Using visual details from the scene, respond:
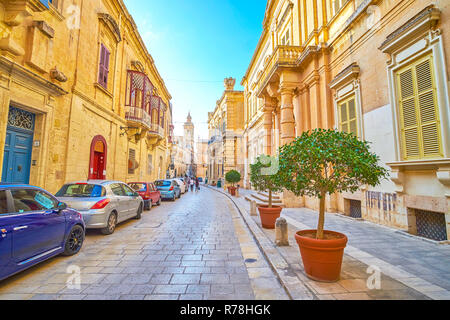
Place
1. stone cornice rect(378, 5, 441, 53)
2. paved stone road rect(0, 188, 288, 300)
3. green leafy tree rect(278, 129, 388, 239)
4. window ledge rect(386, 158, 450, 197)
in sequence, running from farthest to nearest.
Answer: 1. stone cornice rect(378, 5, 441, 53)
2. window ledge rect(386, 158, 450, 197)
3. green leafy tree rect(278, 129, 388, 239)
4. paved stone road rect(0, 188, 288, 300)

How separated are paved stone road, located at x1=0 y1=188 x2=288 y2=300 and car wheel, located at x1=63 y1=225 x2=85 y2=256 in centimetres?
15

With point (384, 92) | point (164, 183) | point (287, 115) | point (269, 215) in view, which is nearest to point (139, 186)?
point (164, 183)

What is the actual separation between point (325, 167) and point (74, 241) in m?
5.29

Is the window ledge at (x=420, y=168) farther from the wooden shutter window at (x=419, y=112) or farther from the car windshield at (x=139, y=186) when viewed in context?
the car windshield at (x=139, y=186)

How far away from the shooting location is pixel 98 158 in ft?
39.6

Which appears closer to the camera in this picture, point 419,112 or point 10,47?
point 419,112

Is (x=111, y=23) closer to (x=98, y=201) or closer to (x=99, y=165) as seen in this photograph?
(x=99, y=165)

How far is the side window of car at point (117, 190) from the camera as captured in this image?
720 centimetres

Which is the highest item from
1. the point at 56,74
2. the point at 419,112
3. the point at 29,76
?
the point at 56,74

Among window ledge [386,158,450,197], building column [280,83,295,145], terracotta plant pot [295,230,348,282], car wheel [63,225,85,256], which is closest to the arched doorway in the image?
car wheel [63,225,85,256]

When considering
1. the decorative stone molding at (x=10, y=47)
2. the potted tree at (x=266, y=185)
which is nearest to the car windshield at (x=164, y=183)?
the potted tree at (x=266, y=185)

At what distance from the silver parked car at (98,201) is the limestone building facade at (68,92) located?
2.22 meters

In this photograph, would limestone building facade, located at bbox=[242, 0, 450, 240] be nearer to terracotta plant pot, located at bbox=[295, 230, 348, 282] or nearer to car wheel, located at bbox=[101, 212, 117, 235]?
terracotta plant pot, located at bbox=[295, 230, 348, 282]

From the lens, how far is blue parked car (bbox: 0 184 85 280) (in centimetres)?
319
